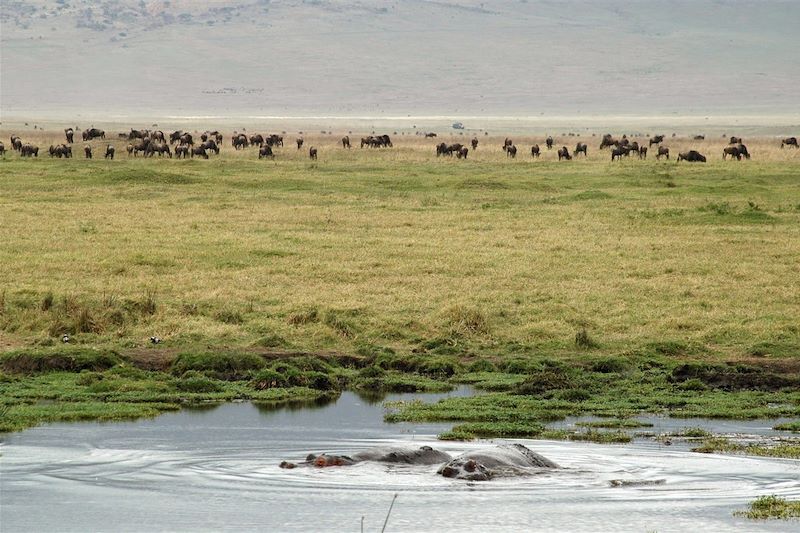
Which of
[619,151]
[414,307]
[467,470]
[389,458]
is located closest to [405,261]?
[414,307]

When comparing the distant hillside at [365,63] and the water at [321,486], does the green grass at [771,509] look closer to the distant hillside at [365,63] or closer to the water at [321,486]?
the water at [321,486]

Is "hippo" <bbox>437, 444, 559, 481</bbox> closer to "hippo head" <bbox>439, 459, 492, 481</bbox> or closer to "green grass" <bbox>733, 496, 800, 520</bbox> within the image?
"hippo head" <bbox>439, 459, 492, 481</bbox>

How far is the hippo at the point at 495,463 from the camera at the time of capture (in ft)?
38.0

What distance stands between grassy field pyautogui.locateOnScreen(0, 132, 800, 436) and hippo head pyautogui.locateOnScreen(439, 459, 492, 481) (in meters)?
5.27

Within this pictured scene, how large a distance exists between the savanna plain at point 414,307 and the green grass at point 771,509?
1.85 m

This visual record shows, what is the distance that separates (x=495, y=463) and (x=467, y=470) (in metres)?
0.33

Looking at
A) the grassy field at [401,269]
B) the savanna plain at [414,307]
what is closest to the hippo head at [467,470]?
the savanna plain at [414,307]

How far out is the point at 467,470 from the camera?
11.6 metres

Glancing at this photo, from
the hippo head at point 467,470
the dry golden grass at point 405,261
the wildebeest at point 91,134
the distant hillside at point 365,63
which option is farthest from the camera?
the distant hillside at point 365,63

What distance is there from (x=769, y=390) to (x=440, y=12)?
18650cm

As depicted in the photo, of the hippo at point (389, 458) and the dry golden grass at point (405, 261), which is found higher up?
the dry golden grass at point (405, 261)

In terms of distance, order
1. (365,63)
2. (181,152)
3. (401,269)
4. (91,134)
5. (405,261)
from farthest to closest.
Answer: (365,63) → (91,134) → (181,152) → (405,261) → (401,269)

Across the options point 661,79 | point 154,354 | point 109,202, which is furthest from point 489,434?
point 661,79

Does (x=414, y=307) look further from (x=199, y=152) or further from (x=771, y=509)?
(x=199, y=152)
